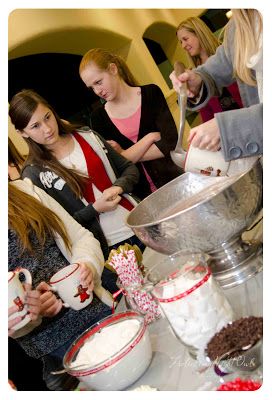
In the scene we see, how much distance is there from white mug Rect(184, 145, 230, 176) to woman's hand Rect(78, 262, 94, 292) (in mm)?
226

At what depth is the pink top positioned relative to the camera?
800mm

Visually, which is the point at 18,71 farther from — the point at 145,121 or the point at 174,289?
the point at 174,289

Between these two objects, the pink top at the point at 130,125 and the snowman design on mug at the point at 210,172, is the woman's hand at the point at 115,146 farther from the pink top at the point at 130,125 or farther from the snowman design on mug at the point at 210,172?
the snowman design on mug at the point at 210,172

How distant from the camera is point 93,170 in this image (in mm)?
799

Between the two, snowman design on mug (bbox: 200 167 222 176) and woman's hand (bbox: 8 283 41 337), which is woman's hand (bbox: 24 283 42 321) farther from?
snowman design on mug (bbox: 200 167 222 176)

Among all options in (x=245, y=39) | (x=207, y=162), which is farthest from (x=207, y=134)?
(x=245, y=39)

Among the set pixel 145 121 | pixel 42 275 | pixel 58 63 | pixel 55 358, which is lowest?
pixel 55 358

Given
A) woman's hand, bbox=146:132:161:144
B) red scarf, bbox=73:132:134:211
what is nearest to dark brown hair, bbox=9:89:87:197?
red scarf, bbox=73:132:134:211

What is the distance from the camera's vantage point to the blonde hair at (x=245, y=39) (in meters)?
0.59

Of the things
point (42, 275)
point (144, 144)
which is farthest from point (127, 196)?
point (42, 275)

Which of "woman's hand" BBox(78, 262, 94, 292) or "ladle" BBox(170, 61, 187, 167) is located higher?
"ladle" BBox(170, 61, 187, 167)

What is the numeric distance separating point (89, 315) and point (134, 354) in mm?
226

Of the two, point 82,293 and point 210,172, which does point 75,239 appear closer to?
point 82,293

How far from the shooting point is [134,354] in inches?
19.7
